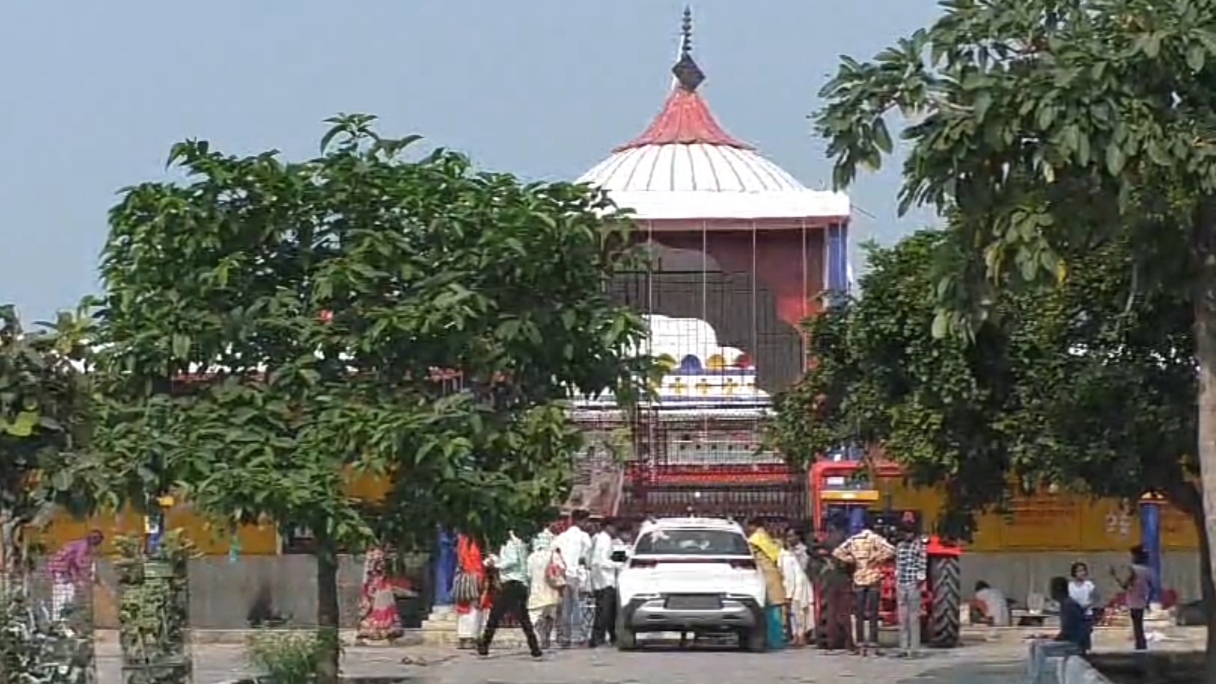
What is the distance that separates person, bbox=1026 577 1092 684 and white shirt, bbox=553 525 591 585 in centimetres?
588

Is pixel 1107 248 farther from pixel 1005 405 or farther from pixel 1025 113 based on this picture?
pixel 1025 113

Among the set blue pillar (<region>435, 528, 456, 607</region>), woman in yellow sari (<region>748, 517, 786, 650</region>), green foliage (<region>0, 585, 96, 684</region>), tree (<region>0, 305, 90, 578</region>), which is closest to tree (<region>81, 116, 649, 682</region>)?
Answer: green foliage (<region>0, 585, 96, 684</region>)

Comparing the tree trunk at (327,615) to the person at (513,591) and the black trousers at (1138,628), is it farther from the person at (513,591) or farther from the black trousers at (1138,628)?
the black trousers at (1138,628)

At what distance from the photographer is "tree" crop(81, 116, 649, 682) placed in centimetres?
1705

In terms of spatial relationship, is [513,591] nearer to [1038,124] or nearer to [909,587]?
[909,587]

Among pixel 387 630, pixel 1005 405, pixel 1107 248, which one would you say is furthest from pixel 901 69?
pixel 387 630

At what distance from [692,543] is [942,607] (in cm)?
299

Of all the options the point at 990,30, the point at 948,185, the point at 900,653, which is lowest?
the point at 900,653

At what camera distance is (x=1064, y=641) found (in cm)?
2003

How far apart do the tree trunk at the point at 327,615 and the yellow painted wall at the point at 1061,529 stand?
13306mm

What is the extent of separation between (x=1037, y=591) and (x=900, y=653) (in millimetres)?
5368

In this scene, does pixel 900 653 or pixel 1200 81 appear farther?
pixel 900 653

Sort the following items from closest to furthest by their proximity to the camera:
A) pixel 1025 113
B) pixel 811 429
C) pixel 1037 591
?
pixel 1025 113 → pixel 811 429 → pixel 1037 591

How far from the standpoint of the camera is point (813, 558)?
87.8 feet
